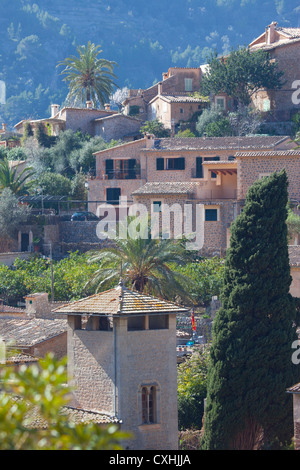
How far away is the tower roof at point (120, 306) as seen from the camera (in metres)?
24.4

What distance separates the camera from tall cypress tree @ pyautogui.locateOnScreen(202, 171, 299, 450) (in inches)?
1027

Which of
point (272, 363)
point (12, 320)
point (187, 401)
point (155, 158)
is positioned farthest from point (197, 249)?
point (272, 363)

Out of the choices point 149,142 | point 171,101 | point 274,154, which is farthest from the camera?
point 171,101

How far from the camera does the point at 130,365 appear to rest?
78.8ft

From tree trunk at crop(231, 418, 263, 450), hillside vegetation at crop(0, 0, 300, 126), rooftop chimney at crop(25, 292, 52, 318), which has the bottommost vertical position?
tree trunk at crop(231, 418, 263, 450)

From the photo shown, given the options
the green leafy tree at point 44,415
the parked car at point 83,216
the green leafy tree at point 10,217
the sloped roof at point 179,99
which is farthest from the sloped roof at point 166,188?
the green leafy tree at point 44,415

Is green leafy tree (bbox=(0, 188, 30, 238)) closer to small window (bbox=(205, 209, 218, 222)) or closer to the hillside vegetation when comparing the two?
small window (bbox=(205, 209, 218, 222))

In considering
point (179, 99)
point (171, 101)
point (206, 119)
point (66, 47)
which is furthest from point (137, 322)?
point (66, 47)

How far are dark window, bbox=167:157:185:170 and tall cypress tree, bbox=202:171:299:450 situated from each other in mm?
22922

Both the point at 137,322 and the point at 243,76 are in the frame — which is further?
the point at 243,76

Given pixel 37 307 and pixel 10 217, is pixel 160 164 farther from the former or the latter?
pixel 37 307

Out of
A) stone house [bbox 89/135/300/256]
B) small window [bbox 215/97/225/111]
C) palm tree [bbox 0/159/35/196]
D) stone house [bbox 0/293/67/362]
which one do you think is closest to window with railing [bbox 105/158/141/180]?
stone house [bbox 89/135/300/256]

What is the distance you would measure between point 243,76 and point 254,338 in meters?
36.6

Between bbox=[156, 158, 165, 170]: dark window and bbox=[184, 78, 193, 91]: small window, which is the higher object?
bbox=[184, 78, 193, 91]: small window
